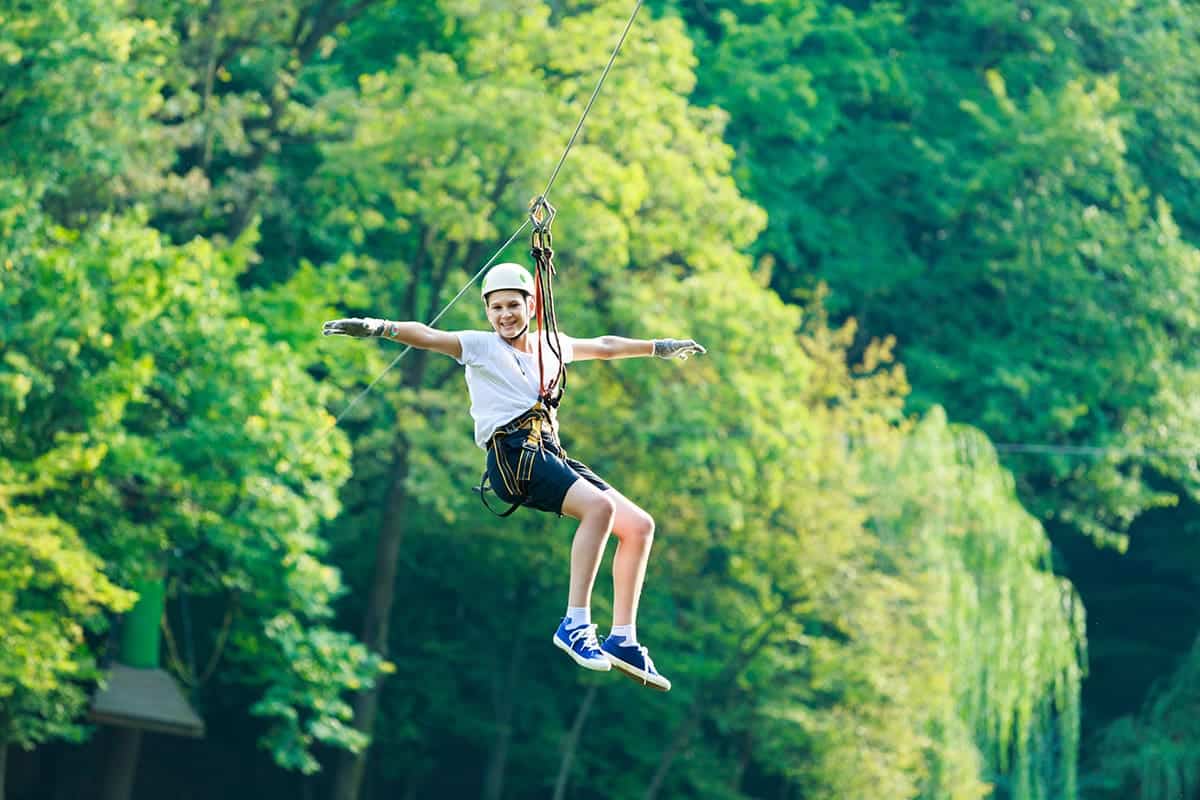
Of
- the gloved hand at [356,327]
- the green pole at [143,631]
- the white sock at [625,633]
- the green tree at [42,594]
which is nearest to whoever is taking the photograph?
the gloved hand at [356,327]

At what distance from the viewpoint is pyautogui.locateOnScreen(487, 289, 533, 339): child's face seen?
830 centimetres

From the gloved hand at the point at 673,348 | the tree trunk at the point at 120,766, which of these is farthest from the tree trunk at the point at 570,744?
the gloved hand at the point at 673,348

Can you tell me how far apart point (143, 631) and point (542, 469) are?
46.5 feet

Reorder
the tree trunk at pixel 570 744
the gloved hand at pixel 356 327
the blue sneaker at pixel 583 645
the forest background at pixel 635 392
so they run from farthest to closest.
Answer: the tree trunk at pixel 570 744, the forest background at pixel 635 392, the blue sneaker at pixel 583 645, the gloved hand at pixel 356 327

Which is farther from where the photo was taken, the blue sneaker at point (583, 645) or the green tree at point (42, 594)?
the green tree at point (42, 594)

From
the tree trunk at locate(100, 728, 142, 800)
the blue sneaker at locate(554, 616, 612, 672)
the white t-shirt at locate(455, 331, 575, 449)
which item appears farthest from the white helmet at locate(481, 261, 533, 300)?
the tree trunk at locate(100, 728, 142, 800)

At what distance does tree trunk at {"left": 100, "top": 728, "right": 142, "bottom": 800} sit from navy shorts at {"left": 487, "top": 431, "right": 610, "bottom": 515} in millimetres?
15444

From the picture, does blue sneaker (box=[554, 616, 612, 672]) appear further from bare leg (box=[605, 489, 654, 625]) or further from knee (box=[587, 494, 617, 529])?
knee (box=[587, 494, 617, 529])

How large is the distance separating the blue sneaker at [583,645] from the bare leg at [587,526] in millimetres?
120

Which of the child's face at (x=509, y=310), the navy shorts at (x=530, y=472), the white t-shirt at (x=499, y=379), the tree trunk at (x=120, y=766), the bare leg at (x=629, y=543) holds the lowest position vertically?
the tree trunk at (x=120, y=766)

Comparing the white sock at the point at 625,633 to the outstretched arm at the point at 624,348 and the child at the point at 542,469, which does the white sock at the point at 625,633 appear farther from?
the outstretched arm at the point at 624,348

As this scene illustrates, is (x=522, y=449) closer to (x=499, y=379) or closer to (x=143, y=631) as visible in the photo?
(x=499, y=379)

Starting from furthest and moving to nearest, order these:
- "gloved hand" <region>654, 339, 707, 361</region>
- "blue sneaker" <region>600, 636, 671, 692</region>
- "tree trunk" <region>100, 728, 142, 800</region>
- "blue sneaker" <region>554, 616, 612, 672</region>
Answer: "tree trunk" <region>100, 728, 142, 800</region>
"gloved hand" <region>654, 339, 707, 361</region>
"blue sneaker" <region>600, 636, 671, 692</region>
"blue sneaker" <region>554, 616, 612, 672</region>

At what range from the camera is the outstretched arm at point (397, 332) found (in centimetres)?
769
